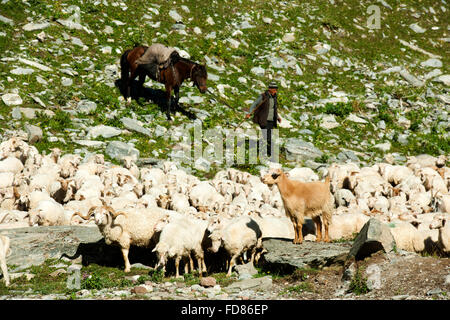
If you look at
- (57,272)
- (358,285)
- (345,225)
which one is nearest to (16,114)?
(57,272)

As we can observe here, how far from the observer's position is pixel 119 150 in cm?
1802

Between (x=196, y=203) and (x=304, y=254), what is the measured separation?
5171mm

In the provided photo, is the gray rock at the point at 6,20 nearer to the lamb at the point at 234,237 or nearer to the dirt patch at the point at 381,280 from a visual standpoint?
the lamb at the point at 234,237

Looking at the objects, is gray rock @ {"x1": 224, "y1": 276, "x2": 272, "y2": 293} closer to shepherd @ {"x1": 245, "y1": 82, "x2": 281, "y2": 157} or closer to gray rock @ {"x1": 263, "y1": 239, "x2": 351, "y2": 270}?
gray rock @ {"x1": 263, "y1": 239, "x2": 351, "y2": 270}

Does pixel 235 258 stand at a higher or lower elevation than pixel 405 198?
lower

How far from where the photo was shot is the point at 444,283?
25.0 ft

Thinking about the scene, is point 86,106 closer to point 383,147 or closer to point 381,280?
point 383,147

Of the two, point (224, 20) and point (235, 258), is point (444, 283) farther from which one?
point (224, 20)

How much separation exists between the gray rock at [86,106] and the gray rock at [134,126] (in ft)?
4.51

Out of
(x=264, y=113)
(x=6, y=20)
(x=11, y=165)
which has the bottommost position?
(x=11, y=165)

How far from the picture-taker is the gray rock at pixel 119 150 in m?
17.8

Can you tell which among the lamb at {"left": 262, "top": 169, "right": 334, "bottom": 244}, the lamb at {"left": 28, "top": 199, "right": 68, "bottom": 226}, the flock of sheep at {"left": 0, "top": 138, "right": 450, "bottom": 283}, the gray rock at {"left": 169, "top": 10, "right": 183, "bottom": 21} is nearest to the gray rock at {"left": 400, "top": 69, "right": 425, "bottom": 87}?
the flock of sheep at {"left": 0, "top": 138, "right": 450, "bottom": 283}

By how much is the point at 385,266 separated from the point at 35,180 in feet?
33.6

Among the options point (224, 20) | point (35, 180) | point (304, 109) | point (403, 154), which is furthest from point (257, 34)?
point (35, 180)
